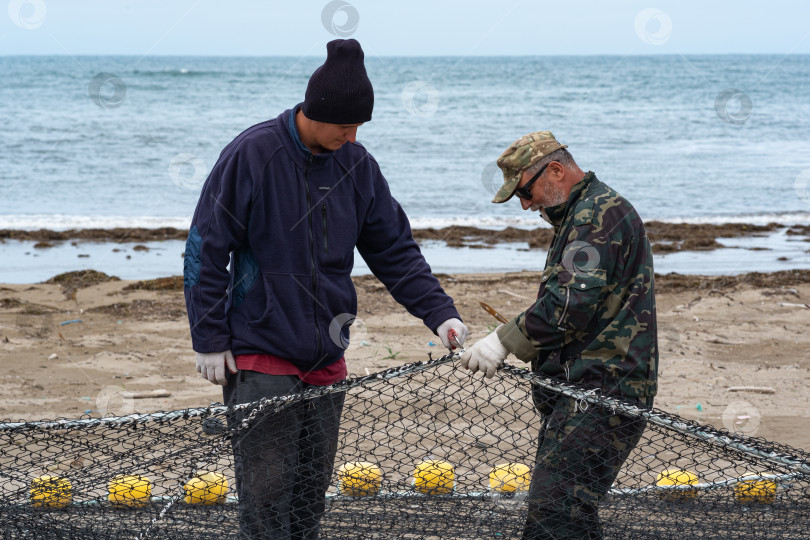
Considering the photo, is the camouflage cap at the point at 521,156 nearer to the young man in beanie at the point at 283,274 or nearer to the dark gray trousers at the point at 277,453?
the young man in beanie at the point at 283,274

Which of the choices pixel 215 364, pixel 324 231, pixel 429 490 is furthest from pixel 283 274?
pixel 429 490

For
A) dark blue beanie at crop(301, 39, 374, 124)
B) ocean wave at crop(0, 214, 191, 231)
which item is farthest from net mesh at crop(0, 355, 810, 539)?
ocean wave at crop(0, 214, 191, 231)

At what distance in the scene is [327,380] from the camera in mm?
3363

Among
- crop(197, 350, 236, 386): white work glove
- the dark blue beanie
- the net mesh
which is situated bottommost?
the net mesh

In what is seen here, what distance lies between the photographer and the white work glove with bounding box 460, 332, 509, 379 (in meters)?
3.11

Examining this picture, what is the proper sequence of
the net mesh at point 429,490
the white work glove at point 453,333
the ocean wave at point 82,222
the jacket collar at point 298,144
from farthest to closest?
the ocean wave at point 82,222, the white work glove at point 453,333, the jacket collar at point 298,144, the net mesh at point 429,490

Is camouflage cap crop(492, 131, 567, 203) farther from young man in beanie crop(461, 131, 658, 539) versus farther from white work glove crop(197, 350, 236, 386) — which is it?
white work glove crop(197, 350, 236, 386)

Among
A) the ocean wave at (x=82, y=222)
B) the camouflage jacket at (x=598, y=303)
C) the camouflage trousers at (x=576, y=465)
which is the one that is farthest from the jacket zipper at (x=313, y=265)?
the ocean wave at (x=82, y=222)

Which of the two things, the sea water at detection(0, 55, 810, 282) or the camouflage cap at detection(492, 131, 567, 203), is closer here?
the camouflage cap at detection(492, 131, 567, 203)

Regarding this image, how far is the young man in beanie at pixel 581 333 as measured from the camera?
299cm

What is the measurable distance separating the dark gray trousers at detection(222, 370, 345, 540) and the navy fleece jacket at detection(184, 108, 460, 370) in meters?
0.16

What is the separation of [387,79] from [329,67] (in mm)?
51021

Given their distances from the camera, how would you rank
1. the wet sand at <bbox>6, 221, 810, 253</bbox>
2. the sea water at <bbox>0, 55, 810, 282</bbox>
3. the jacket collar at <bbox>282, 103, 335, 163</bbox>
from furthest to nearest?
the sea water at <bbox>0, 55, 810, 282</bbox>
the wet sand at <bbox>6, 221, 810, 253</bbox>
the jacket collar at <bbox>282, 103, 335, 163</bbox>

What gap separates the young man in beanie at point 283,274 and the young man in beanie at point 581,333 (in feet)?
2.02
